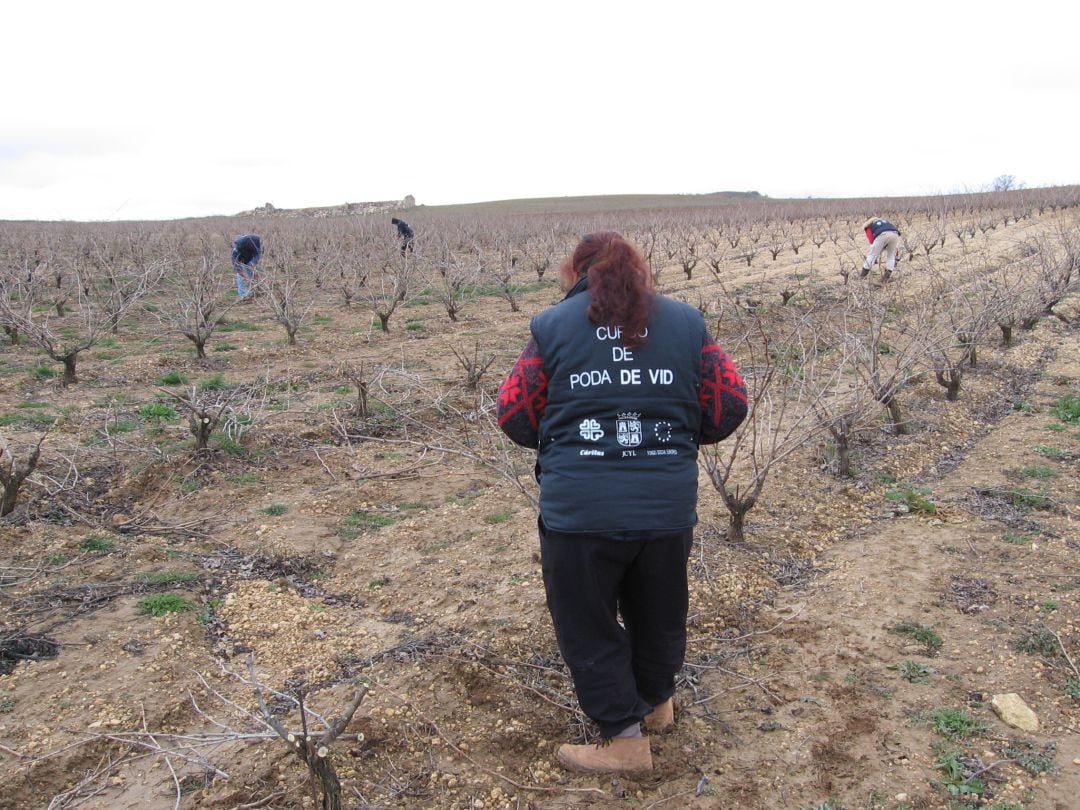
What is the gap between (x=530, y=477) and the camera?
205 inches

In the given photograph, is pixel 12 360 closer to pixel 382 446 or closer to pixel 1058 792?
pixel 382 446

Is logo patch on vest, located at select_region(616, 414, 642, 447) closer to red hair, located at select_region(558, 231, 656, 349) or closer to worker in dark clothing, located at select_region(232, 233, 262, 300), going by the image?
red hair, located at select_region(558, 231, 656, 349)

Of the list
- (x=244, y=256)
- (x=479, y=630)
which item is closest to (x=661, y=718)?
(x=479, y=630)

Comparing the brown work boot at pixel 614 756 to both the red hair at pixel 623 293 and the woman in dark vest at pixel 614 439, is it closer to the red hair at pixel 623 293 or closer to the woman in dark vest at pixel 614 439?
the woman in dark vest at pixel 614 439

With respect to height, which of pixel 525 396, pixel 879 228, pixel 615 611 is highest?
pixel 879 228

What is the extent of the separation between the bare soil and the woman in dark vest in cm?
53

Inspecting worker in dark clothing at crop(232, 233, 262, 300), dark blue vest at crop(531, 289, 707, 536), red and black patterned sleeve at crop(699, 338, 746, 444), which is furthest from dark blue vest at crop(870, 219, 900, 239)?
dark blue vest at crop(531, 289, 707, 536)

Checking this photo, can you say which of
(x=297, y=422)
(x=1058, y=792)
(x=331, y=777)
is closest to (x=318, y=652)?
(x=331, y=777)

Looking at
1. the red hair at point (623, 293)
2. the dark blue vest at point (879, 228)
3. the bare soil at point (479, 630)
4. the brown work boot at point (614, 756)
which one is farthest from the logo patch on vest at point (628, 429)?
the dark blue vest at point (879, 228)

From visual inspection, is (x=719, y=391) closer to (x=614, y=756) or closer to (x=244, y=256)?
(x=614, y=756)

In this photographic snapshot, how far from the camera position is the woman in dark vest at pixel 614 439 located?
7.02 ft

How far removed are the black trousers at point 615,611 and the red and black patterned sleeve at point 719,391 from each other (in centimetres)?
35

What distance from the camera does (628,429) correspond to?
7.09 feet

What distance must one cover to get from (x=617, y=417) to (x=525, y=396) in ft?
0.91
